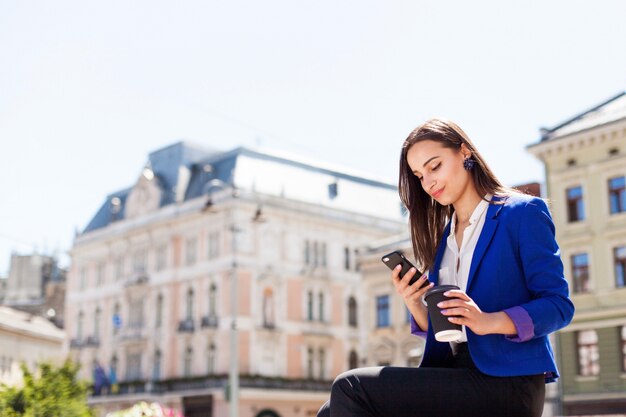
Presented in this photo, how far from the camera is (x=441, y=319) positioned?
8.14 ft

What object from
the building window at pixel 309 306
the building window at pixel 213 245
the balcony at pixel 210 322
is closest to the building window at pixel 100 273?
the building window at pixel 213 245

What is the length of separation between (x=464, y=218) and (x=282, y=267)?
44428 mm

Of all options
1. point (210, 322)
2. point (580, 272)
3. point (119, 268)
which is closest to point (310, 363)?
point (210, 322)

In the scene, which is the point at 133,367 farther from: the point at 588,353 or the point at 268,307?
the point at 588,353

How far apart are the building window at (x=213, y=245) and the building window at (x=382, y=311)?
34.3 ft

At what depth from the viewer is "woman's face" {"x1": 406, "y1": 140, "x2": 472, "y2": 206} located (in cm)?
279

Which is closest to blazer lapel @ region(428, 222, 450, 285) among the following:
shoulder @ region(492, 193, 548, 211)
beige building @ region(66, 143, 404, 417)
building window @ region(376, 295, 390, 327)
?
shoulder @ region(492, 193, 548, 211)

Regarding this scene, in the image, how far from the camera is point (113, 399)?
50094 mm

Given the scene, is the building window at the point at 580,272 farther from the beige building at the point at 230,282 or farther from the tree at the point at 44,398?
the tree at the point at 44,398

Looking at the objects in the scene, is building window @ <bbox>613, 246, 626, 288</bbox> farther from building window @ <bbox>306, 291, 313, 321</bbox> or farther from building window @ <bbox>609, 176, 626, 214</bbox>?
building window @ <bbox>306, 291, 313, 321</bbox>

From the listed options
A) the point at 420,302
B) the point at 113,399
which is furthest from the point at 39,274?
the point at 420,302

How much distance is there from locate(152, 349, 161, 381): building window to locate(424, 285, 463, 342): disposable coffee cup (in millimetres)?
47769

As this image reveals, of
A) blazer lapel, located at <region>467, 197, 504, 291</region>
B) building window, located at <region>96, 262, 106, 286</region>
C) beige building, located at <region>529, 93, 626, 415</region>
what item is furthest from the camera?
building window, located at <region>96, 262, 106, 286</region>

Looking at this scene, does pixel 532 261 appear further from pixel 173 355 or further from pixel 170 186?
pixel 170 186
